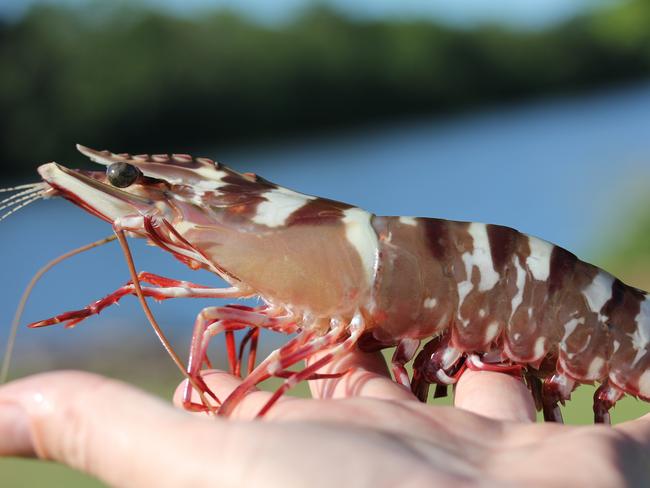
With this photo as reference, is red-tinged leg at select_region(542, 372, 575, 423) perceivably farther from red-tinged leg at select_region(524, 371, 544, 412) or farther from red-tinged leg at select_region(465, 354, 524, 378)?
red-tinged leg at select_region(465, 354, 524, 378)

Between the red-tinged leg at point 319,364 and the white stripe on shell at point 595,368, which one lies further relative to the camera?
the white stripe on shell at point 595,368

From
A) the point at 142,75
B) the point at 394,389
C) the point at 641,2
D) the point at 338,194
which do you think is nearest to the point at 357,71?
the point at 142,75

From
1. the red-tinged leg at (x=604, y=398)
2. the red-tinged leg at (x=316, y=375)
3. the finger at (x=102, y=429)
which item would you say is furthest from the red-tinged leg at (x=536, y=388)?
the finger at (x=102, y=429)

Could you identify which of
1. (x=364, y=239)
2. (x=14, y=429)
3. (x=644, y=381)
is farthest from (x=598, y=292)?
(x=14, y=429)

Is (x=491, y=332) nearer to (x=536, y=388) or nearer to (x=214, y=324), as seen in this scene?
(x=536, y=388)

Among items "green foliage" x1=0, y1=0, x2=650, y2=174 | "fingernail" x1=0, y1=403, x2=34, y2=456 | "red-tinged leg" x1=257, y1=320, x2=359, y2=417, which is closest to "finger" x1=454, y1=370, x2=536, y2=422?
"red-tinged leg" x1=257, y1=320, x2=359, y2=417

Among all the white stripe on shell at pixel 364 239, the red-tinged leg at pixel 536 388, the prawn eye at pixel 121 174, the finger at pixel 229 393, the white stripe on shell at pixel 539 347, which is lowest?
the red-tinged leg at pixel 536 388

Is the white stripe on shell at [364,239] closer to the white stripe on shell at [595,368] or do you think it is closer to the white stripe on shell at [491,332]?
the white stripe on shell at [491,332]

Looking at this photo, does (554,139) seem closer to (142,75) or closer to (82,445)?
(142,75)
